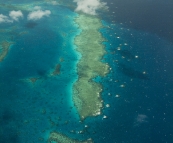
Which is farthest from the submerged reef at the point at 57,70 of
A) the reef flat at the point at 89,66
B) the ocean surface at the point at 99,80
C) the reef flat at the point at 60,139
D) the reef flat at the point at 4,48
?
the reef flat at the point at 60,139

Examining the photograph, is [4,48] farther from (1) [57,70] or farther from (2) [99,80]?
(2) [99,80]

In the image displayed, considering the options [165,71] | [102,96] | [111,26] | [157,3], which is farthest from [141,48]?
[157,3]

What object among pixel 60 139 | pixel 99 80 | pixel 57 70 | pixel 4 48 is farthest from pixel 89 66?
pixel 4 48

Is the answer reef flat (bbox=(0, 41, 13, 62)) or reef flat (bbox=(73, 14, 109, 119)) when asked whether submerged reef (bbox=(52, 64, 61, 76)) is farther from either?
reef flat (bbox=(0, 41, 13, 62))

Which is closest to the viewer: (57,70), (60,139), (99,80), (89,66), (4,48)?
(60,139)

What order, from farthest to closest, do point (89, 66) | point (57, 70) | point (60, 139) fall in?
point (89, 66), point (57, 70), point (60, 139)

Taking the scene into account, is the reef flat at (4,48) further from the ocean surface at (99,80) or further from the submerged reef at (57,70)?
the submerged reef at (57,70)

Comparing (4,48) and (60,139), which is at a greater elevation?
(60,139)
